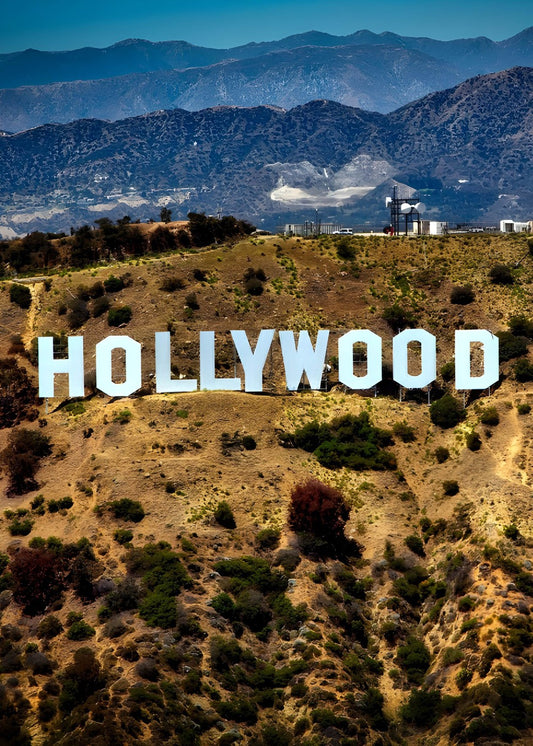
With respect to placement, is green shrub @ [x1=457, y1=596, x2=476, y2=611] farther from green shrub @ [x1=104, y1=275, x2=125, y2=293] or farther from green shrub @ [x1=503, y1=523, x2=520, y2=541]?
green shrub @ [x1=104, y1=275, x2=125, y2=293]

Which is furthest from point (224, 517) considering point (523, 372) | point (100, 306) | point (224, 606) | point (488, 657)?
point (100, 306)

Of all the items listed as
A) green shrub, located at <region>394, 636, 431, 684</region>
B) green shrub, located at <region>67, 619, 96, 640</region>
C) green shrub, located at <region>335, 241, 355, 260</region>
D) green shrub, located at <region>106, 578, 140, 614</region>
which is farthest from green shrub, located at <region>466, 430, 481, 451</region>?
green shrub, located at <region>335, 241, 355, 260</region>

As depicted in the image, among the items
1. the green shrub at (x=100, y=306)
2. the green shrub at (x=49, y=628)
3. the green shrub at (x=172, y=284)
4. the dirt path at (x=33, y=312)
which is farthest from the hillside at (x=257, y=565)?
the green shrub at (x=172, y=284)

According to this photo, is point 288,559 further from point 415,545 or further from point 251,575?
point 415,545

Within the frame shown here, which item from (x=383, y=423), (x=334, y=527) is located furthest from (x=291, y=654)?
(x=383, y=423)

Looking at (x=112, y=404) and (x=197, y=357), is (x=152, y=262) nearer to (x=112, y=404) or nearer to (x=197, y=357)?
(x=197, y=357)
